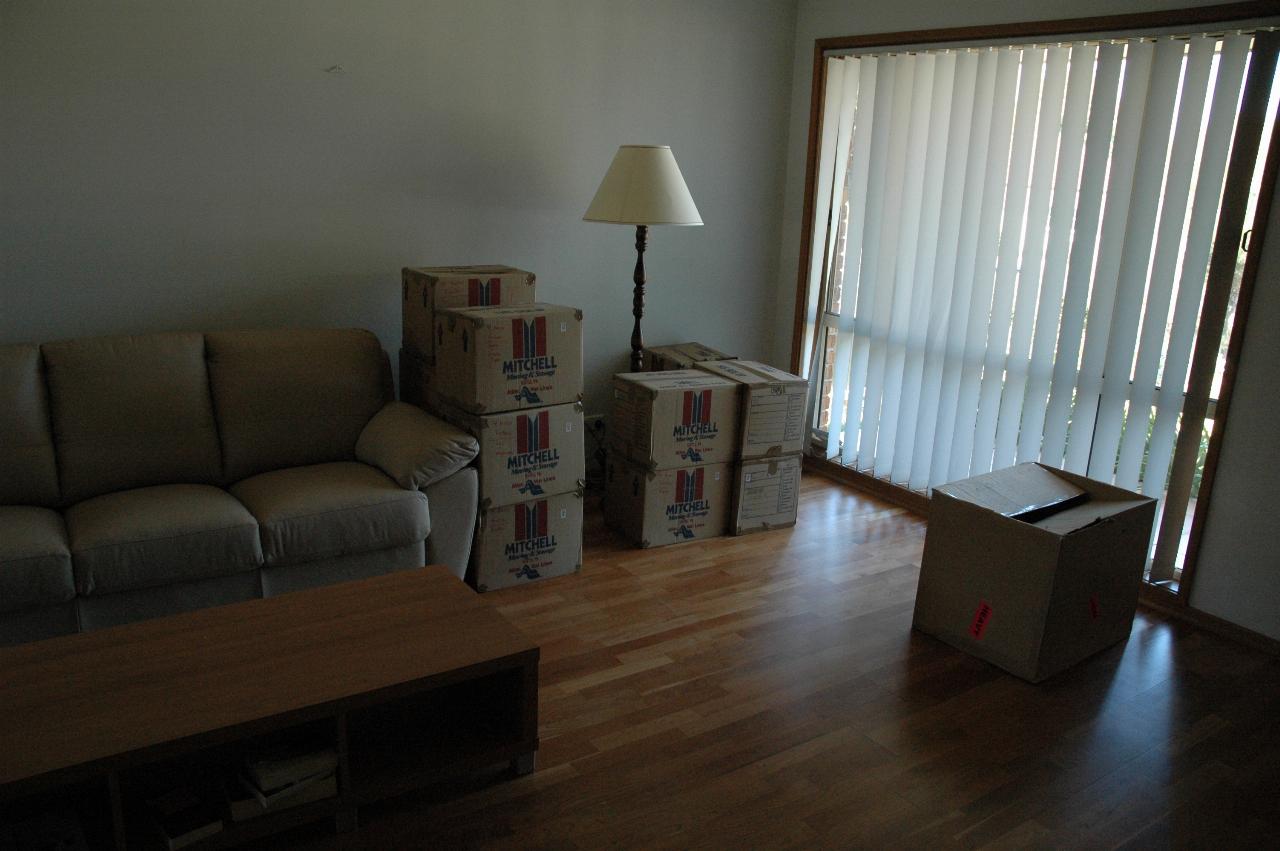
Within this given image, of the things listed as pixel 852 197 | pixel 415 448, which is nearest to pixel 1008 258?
pixel 852 197

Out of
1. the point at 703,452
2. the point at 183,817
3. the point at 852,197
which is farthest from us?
the point at 852,197

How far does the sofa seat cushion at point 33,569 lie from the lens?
7.84 feet

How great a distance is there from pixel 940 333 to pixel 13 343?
3.32 m

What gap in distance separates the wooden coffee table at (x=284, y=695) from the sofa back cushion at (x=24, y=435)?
2.83ft

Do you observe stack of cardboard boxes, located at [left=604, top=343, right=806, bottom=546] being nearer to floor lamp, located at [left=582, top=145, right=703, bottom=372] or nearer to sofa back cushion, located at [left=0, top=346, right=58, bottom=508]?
floor lamp, located at [left=582, top=145, right=703, bottom=372]

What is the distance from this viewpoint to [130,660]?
2033 millimetres

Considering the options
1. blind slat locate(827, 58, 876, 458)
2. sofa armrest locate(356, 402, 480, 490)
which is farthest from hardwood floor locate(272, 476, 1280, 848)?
blind slat locate(827, 58, 876, 458)

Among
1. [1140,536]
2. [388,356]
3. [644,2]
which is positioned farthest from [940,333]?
[388,356]

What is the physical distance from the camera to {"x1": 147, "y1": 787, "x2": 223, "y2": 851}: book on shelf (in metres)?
1.87

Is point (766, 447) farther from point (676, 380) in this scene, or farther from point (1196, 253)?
point (1196, 253)

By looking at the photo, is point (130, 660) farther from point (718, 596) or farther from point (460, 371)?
point (718, 596)

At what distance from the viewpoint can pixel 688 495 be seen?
147 inches

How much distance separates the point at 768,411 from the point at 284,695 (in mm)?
2279

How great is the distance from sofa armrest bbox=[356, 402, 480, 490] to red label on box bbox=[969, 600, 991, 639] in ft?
5.30
